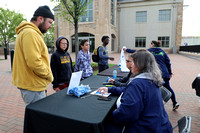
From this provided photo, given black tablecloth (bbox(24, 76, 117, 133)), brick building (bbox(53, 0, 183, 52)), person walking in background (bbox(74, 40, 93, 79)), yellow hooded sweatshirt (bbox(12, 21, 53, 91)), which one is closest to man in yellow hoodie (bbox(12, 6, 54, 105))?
yellow hooded sweatshirt (bbox(12, 21, 53, 91))

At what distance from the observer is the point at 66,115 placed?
1.62 metres

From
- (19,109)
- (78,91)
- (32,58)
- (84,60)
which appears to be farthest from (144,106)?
(19,109)

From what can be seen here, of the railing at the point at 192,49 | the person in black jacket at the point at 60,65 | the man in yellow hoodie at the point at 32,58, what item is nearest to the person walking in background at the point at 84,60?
the person in black jacket at the point at 60,65

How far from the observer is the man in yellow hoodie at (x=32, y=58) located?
179 centimetres

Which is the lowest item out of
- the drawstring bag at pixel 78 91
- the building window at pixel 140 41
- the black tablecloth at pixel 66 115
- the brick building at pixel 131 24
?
the black tablecloth at pixel 66 115

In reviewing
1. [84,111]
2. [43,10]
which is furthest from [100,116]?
[43,10]

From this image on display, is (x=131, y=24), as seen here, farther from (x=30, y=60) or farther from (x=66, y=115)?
(x=66, y=115)

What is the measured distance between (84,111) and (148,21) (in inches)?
964

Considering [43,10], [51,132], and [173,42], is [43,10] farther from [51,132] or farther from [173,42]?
[173,42]

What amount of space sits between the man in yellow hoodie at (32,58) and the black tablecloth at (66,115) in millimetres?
232

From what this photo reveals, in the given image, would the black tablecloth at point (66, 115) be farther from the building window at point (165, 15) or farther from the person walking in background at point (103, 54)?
the building window at point (165, 15)

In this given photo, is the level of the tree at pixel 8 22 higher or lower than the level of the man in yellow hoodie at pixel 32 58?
higher

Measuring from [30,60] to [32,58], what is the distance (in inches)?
1.4

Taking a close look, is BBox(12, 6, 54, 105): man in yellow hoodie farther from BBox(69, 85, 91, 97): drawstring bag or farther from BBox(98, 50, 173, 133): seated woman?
BBox(98, 50, 173, 133): seated woman
